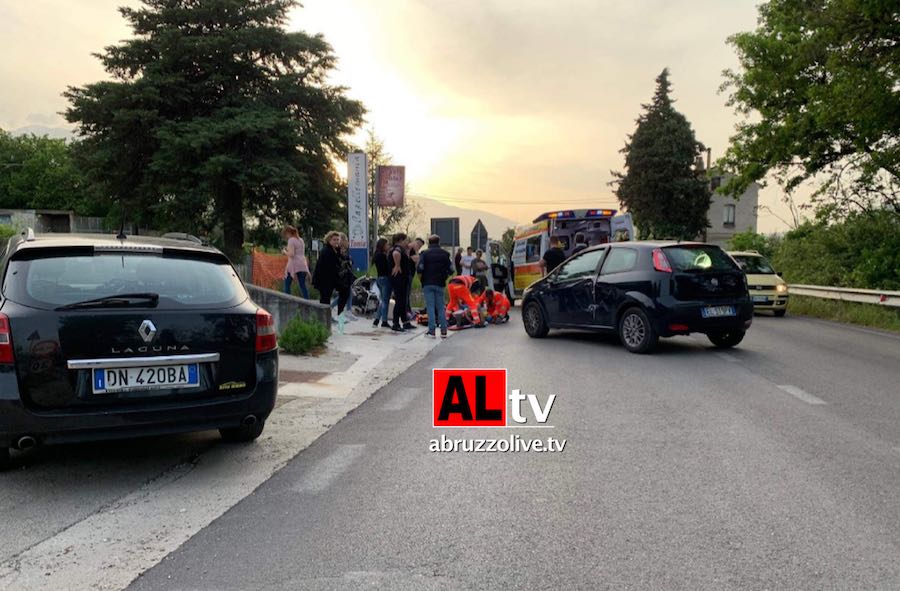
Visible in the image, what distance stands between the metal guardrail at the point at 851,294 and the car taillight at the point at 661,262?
330 inches

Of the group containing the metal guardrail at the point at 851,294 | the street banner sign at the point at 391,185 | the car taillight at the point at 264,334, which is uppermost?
the street banner sign at the point at 391,185

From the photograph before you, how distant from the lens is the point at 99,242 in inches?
199

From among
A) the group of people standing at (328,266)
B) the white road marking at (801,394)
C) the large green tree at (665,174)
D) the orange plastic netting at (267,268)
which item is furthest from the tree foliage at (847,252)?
the large green tree at (665,174)

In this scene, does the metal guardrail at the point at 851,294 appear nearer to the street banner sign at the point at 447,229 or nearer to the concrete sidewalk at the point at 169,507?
the street banner sign at the point at 447,229

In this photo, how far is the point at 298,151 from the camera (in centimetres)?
3212

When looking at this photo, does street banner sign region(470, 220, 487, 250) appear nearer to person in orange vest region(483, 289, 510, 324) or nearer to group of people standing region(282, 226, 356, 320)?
person in orange vest region(483, 289, 510, 324)

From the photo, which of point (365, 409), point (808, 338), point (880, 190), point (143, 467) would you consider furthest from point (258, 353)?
point (880, 190)

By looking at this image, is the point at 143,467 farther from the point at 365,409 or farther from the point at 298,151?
the point at 298,151

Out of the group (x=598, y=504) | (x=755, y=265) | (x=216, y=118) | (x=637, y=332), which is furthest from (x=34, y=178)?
(x=598, y=504)

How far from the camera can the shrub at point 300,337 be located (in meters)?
10.4

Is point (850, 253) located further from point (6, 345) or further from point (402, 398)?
point (6, 345)

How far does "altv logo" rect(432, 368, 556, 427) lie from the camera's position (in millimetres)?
6301

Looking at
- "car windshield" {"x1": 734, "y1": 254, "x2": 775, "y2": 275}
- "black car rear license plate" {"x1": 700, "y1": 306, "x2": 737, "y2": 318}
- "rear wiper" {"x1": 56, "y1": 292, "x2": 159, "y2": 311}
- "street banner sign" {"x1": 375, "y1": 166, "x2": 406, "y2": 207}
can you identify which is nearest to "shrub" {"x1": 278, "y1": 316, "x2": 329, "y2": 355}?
"black car rear license plate" {"x1": 700, "y1": 306, "x2": 737, "y2": 318}

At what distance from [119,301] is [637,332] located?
7.39 m
